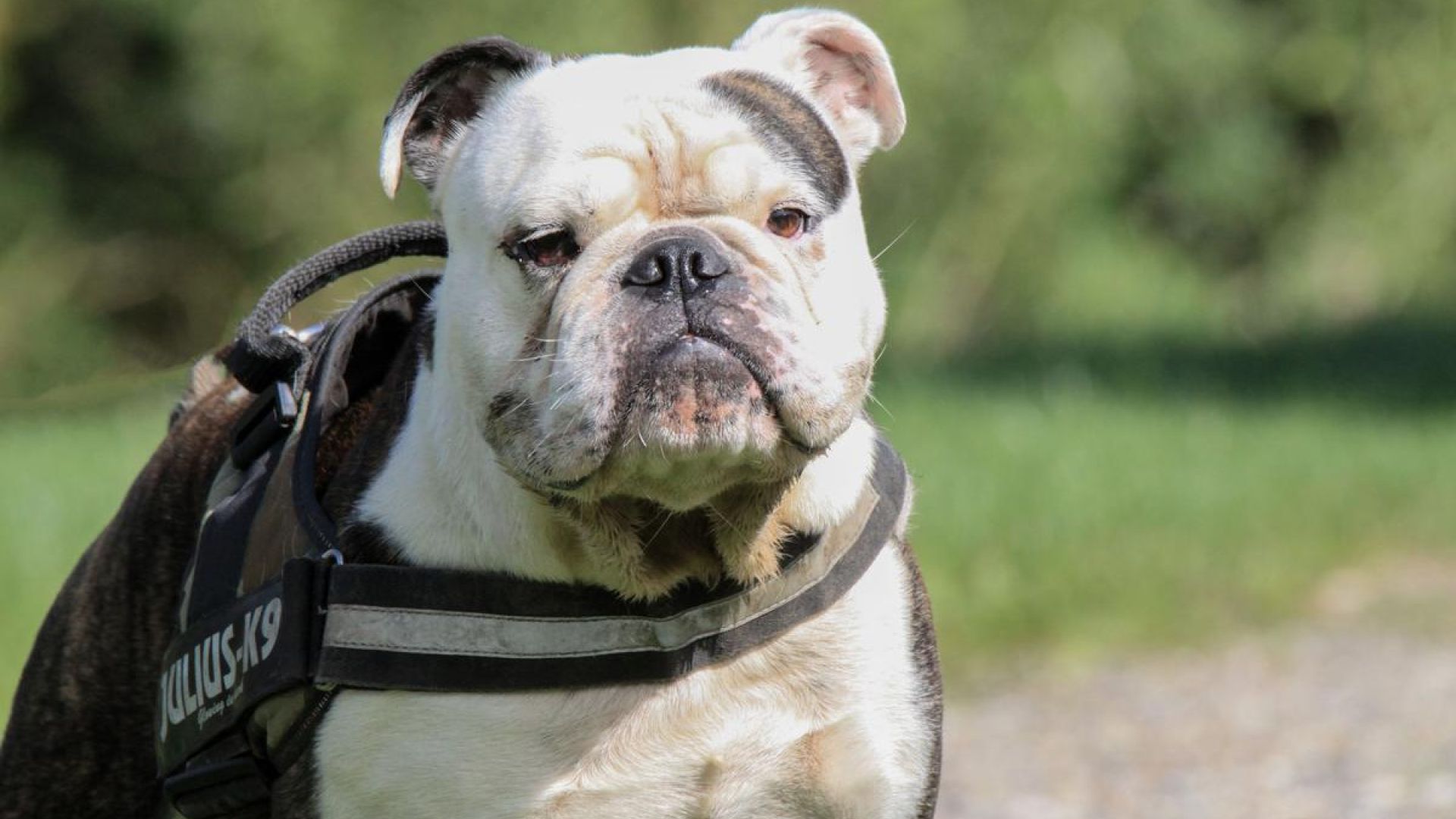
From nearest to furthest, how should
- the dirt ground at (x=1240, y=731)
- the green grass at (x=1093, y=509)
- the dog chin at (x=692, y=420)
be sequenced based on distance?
1. the dog chin at (x=692, y=420)
2. the dirt ground at (x=1240, y=731)
3. the green grass at (x=1093, y=509)

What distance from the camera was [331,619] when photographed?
10.2 ft

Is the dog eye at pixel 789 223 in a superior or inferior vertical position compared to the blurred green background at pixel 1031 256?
superior

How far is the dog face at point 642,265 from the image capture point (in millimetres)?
3029

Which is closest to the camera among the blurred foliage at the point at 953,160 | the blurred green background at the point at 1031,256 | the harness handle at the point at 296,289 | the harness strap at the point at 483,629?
the harness strap at the point at 483,629

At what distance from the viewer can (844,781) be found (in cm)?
318

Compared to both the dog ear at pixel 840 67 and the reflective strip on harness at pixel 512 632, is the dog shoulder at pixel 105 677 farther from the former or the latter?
the dog ear at pixel 840 67

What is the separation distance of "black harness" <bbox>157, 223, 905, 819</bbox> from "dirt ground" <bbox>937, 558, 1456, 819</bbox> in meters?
Answer: 2.26

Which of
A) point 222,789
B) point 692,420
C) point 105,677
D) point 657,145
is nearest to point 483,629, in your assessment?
point 692,420

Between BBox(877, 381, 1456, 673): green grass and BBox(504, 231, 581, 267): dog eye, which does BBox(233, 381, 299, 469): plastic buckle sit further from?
BBox(877, 381, 1456, 673): green grass

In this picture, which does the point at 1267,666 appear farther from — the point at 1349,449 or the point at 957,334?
the point at 957,334

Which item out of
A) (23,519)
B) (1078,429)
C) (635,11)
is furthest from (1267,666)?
(635,11)

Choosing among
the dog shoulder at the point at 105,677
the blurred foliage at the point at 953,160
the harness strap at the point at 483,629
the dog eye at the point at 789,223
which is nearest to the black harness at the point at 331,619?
the harness strap at the point at 483,629

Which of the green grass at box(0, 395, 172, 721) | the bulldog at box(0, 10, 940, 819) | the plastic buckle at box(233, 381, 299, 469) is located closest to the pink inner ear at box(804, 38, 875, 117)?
the bulldog at box(0, 10, 940, 819)

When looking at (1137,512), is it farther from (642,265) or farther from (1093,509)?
(642,265)
